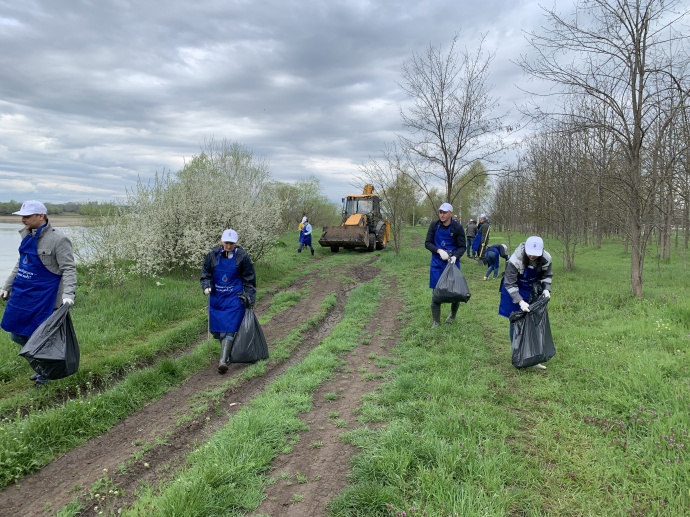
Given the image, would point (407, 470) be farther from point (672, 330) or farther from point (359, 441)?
point (672, 330)

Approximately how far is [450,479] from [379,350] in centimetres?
323

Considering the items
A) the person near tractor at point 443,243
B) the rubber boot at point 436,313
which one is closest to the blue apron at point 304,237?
the person near tractor at point 443,243

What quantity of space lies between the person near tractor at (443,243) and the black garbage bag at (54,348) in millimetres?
4755

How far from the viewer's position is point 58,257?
4500 millimetres

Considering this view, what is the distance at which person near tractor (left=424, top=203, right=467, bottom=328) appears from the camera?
20.9 feet

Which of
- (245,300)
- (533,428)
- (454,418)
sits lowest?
(533,428)

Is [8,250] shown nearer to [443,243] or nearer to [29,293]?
[29,293]

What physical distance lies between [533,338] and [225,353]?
151 inches

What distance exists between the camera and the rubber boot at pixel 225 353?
527 centimetres

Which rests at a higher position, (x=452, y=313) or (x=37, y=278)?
(x=37, y=278)

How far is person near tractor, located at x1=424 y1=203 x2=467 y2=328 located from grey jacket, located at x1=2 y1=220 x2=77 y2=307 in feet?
15.4

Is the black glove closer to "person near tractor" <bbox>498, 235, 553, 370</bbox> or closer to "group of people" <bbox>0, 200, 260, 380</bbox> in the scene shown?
"group of people" <bbox>0, 200, 260, 380</bbox>

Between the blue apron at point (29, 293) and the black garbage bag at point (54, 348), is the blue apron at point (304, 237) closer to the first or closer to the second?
the blue apron at point (29, 293)

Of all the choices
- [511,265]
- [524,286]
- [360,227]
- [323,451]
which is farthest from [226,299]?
[360,227]
